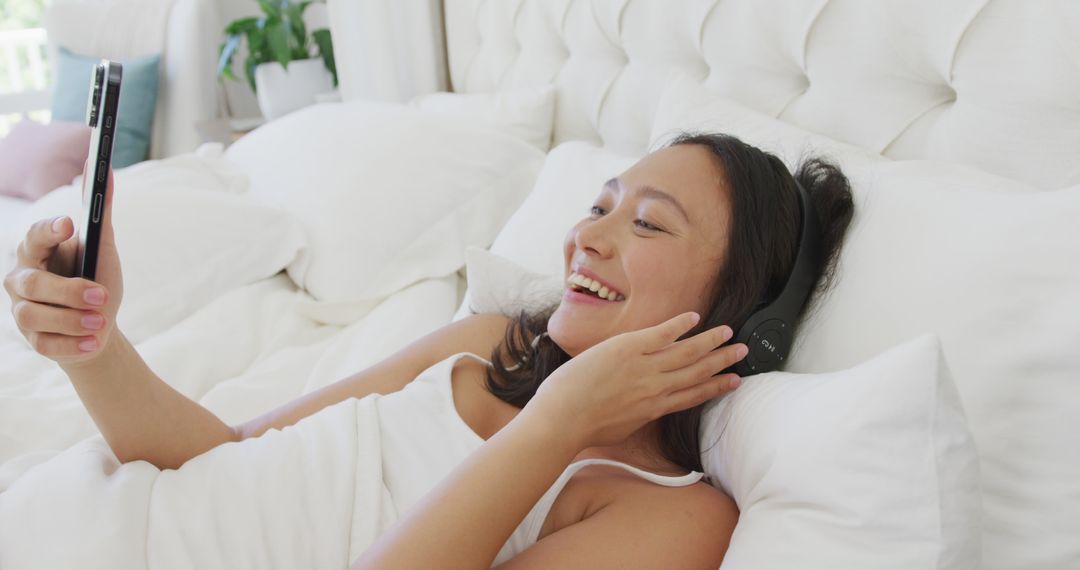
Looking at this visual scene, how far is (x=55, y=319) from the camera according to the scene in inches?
28.8

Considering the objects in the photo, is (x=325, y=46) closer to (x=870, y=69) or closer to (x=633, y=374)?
(x=870, y=69)

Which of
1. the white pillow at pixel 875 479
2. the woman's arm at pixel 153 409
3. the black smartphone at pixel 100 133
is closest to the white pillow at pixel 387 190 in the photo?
the woman's arm at pixel 153 409

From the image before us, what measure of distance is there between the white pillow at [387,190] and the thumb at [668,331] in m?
0.93

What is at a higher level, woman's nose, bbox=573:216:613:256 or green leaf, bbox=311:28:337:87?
woman's nose, bbox=573:216:613:256

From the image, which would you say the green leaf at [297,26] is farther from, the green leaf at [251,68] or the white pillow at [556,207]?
the white pillow at [556,207]

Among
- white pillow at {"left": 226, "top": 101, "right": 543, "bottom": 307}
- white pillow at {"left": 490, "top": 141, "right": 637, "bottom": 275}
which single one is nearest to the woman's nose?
white pillow at {"left": 490, "top": 141, "right": 637, "bottom": 275}

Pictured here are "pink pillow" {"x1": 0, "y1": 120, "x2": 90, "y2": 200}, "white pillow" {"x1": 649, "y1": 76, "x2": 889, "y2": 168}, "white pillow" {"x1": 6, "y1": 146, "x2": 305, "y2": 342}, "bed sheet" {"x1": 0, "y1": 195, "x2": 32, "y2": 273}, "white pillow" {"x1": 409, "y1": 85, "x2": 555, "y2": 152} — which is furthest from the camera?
"pink pillow" {"x1": 0, "y1": 120, "x2": 90, "y2": 200}

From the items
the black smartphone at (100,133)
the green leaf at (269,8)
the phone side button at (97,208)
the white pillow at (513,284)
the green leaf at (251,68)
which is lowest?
the green leaf at (251,68)

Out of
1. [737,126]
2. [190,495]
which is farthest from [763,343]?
[190,495]

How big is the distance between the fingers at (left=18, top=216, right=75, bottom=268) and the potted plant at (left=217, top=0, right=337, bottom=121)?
2169mm

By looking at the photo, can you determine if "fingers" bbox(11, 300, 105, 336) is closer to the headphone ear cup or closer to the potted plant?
the headphone ear cup

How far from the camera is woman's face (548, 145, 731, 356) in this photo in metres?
0.85

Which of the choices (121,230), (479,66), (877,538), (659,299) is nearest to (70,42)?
(479,66)

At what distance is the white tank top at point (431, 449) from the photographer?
2.56 ft
